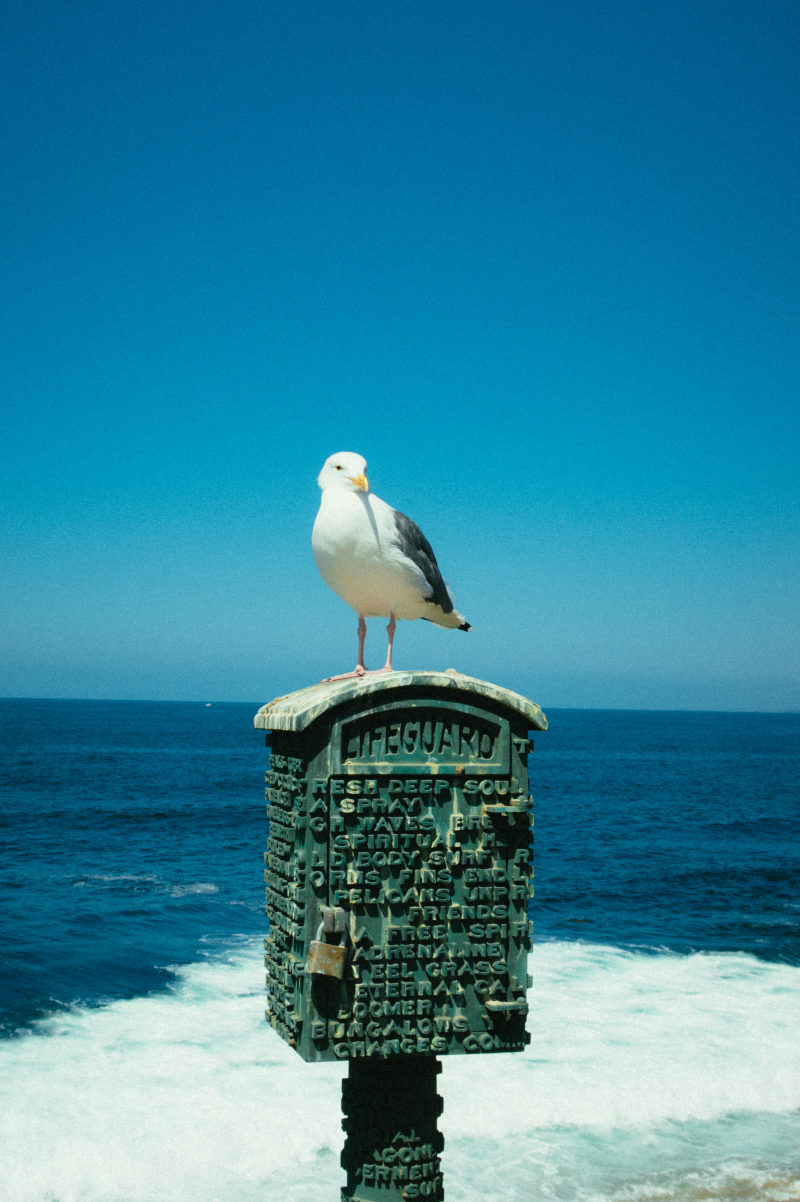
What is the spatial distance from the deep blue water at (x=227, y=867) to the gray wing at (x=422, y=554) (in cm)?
1260

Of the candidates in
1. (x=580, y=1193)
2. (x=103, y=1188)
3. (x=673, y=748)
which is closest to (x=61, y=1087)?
(x=103, y=1188)

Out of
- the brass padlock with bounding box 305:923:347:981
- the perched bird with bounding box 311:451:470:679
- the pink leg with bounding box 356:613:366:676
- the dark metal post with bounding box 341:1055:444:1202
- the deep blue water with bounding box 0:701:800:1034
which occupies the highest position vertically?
the perched bird with bounding box 311:451:470:679

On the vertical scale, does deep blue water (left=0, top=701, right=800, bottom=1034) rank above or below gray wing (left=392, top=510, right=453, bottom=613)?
below

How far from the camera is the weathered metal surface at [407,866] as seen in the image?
5.45 metres

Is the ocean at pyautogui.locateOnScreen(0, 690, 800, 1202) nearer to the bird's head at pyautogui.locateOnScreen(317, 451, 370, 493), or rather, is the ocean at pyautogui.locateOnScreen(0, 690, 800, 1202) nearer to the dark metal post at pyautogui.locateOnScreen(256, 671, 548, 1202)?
the dark metal post at pyautogui.locateOnScreen(256, 671, 548, 1202)

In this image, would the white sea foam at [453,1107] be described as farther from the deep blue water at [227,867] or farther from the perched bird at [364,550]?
the perched bird at [364,550]

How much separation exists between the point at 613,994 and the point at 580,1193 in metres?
7.51

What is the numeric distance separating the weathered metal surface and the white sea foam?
6679 mm

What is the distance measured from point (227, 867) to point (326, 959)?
26906mm

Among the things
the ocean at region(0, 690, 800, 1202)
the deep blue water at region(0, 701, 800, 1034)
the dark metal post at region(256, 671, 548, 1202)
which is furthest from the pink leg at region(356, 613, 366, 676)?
the deep blue water at region(0, 701, 800, 1034)

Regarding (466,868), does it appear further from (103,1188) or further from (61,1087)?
(61,1087)

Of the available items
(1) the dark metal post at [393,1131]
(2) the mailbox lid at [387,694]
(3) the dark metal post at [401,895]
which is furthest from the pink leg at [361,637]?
(1) the dark metal post at [393,1131]

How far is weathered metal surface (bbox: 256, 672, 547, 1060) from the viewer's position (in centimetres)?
545

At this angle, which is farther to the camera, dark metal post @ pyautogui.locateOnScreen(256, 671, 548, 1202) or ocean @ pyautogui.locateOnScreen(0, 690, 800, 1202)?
ocean @ pyautogui.locateOnScreen(0, 690, 800, 1202)
